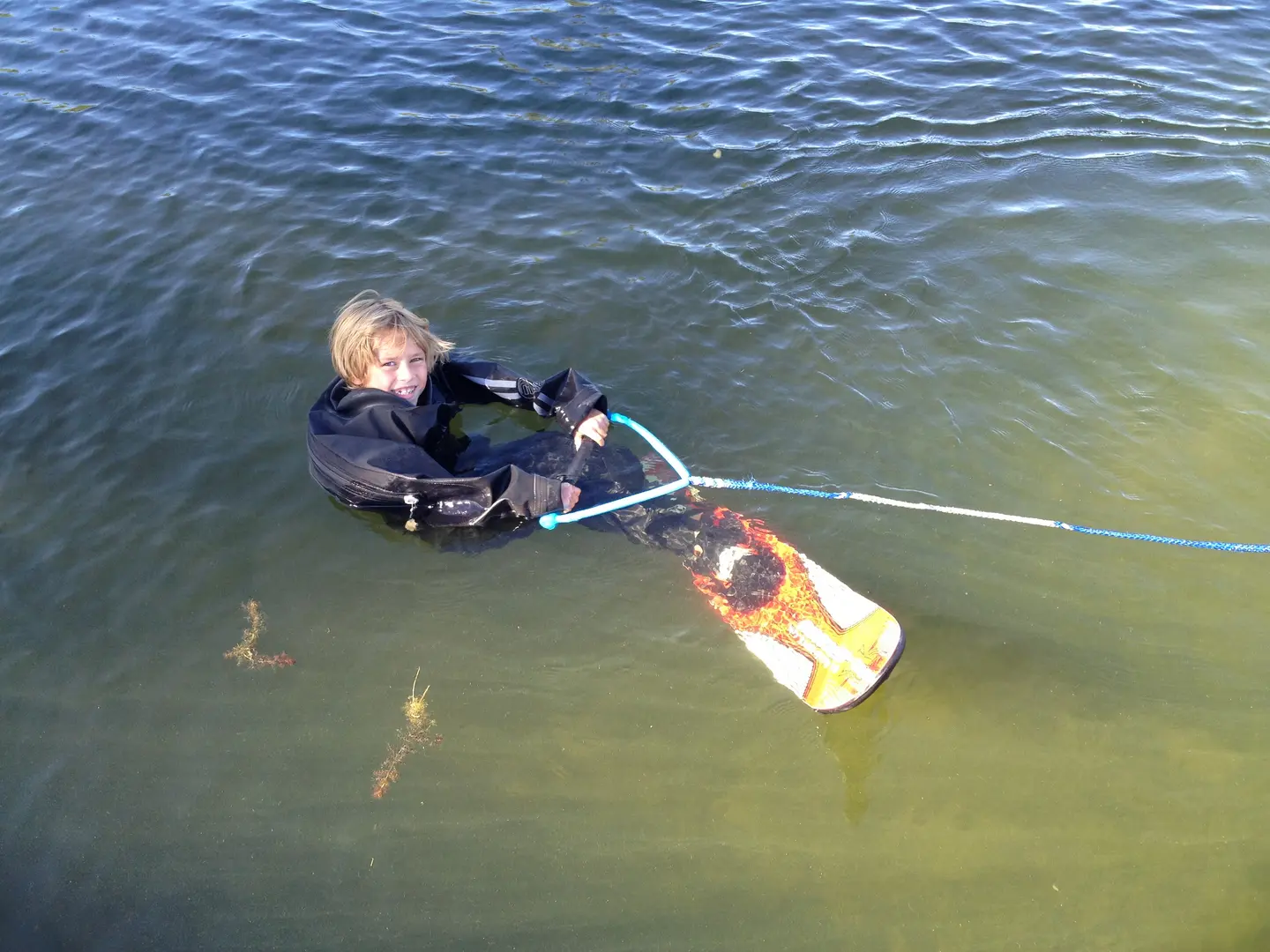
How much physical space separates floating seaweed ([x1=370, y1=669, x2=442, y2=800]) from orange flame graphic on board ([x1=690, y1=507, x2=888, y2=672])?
1.57 metres

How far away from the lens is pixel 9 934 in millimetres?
3721

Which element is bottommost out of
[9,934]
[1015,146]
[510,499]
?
[9,934]

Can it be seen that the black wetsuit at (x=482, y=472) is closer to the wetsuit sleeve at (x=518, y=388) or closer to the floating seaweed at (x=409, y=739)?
the wetsuit sleeve at (x=518, y=388)

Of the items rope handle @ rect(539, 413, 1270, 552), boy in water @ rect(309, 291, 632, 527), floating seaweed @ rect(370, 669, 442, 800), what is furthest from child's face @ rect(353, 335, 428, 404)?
floating seaweed @ rect(370, 669, 442, 800)

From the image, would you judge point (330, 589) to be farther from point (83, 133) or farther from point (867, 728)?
point (83, 133)

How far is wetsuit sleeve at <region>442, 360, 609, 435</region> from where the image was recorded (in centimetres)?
547

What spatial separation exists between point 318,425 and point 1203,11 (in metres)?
11.4

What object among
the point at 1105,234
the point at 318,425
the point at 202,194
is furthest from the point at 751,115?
the point at 318,425

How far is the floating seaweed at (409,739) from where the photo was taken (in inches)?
164

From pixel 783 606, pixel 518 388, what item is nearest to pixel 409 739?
pixel 783 606

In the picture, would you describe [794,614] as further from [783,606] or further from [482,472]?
A: [482,472]

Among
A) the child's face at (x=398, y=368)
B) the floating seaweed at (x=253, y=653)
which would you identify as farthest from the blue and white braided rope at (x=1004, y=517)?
the floating seaweed at (x=253, y=653)

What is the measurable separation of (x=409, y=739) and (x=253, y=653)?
1.08 meters

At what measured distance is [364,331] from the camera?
191 inches
